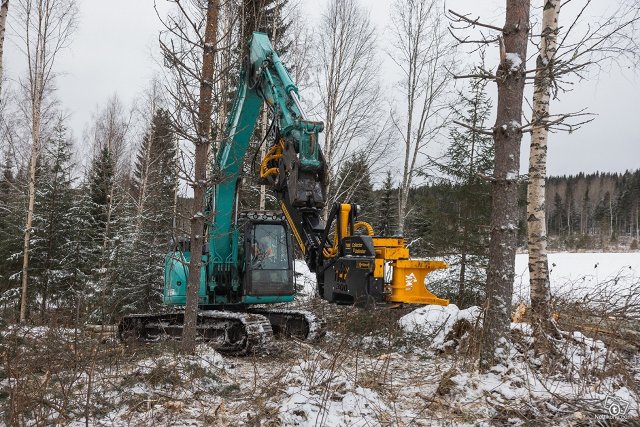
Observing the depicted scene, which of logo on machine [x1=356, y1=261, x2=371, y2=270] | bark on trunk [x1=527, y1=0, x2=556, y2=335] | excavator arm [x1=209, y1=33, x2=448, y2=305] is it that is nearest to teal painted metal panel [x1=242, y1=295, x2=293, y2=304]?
excavator arm [x1=209, y1=33, x2=448, y2=305]

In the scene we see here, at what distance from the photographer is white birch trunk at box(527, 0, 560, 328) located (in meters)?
7.44

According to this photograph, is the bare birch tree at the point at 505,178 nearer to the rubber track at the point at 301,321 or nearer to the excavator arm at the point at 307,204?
the excavator arm at the point at 307,204

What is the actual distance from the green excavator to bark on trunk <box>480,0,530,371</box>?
5.59ft

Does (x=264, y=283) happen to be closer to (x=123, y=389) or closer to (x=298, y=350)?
(x=298, y=350)

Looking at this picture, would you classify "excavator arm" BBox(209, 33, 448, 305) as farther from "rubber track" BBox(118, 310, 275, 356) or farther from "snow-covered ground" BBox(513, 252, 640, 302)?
"snow-covered ground" BBox(513, 252, 640, 302)

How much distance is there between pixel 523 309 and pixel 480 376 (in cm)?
347

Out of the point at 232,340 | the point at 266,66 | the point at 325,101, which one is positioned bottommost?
the point at 232,340

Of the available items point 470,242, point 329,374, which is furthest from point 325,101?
point 329,374

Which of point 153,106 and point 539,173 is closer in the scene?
point 539,173

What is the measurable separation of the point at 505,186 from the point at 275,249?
5.11 meters

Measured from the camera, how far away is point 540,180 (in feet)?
25.9

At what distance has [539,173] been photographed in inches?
311

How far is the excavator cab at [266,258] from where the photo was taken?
898 cm

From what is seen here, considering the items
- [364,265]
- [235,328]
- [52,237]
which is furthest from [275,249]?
[52,237]
